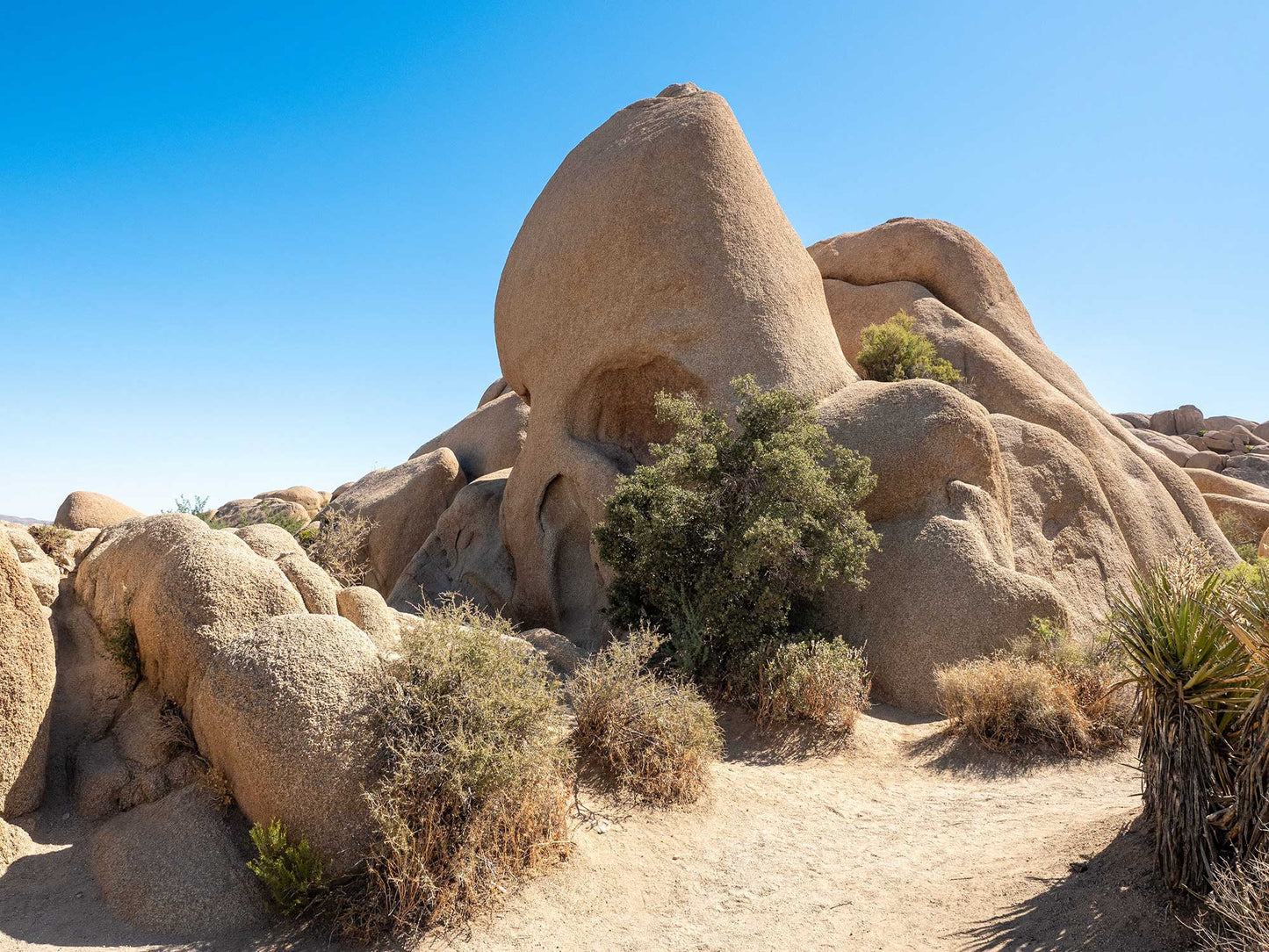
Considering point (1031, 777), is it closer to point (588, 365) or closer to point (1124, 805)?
point (1124, 805)

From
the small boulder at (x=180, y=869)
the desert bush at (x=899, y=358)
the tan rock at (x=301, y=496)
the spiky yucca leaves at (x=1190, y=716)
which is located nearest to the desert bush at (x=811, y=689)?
the spiky yucca leaves at (x=1190, y=716)

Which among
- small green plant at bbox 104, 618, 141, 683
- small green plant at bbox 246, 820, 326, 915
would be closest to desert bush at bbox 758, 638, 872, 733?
small green plant at bbox 246, 820, 326, 915

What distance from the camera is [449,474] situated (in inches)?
756

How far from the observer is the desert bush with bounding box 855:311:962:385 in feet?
49.6

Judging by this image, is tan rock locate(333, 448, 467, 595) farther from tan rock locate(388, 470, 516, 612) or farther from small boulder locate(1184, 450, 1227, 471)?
small boulder locate(1184, 450, 1227, 471)

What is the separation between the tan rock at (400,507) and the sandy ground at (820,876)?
12104mm

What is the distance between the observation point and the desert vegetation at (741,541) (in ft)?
29.0

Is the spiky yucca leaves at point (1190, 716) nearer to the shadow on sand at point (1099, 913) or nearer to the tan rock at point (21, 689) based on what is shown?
the shadow on sand at point (1099, 913)

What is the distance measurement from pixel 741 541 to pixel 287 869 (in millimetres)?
5678

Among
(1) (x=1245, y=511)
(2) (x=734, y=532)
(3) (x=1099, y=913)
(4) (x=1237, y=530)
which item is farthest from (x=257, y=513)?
(1) (x=1245, y=511)

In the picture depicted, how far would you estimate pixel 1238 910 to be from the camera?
153 inches

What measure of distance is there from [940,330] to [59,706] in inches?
659

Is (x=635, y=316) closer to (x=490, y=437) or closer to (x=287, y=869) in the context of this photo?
(x=490, y=437)

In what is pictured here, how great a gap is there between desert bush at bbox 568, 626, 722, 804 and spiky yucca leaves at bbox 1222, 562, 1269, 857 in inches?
153
